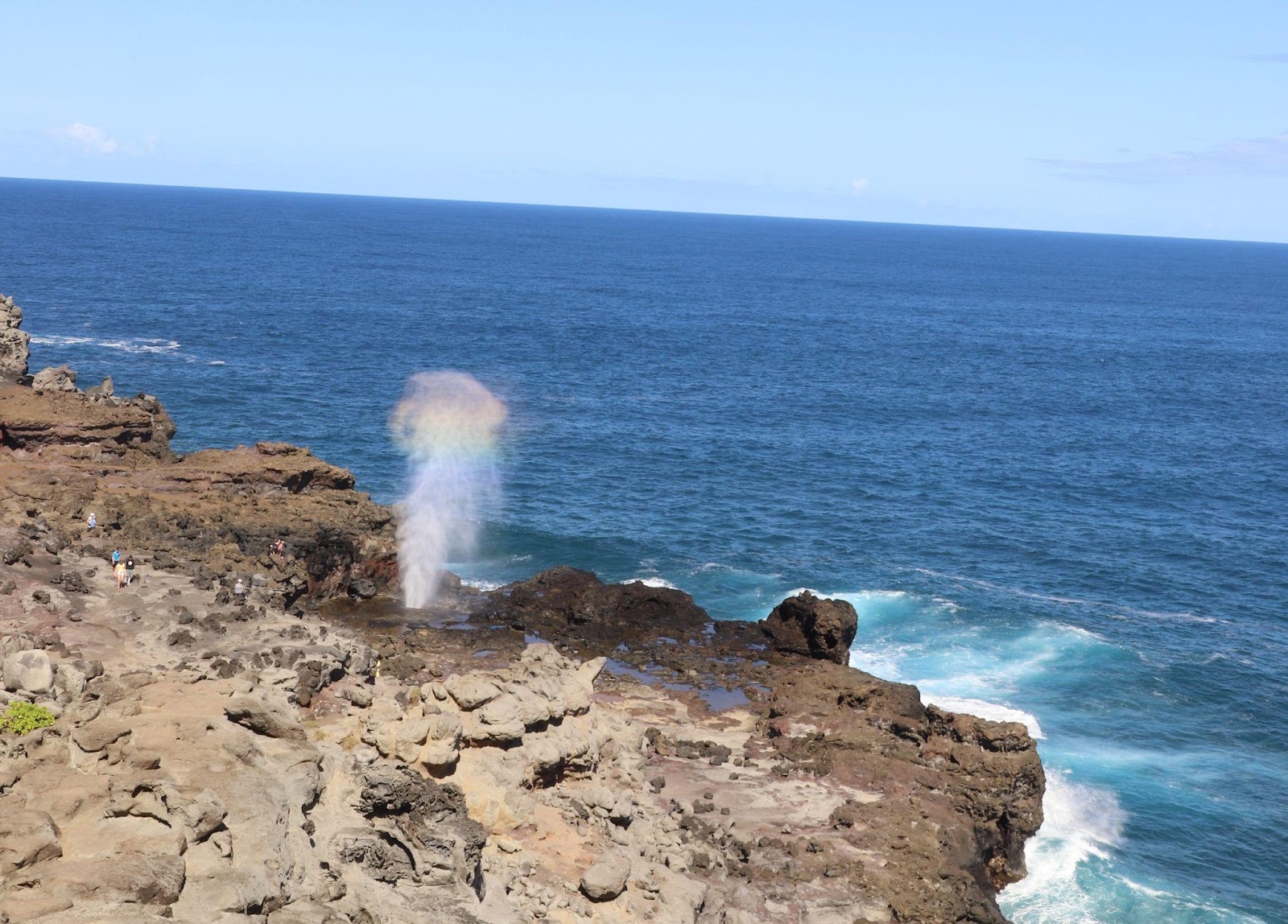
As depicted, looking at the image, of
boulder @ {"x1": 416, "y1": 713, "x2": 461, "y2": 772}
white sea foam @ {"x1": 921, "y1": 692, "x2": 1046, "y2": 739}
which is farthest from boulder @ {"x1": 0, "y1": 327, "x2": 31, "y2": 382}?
white sea foam @ {"x1": 921, "y1": 692, "x2": 1046, "y2": 739}

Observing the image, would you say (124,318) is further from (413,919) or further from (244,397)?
(413,919)

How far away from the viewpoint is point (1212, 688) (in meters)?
60.4

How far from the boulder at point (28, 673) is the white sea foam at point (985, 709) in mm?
37647

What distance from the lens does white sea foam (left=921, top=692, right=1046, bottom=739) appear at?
54531mm

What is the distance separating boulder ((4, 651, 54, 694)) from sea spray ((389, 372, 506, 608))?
28757 millimetres

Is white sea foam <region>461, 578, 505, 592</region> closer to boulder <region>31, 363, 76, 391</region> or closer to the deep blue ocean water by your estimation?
the deep blue ocean water

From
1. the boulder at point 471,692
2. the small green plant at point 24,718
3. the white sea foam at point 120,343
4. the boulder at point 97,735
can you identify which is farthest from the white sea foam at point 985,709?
the white sea foam at point 120,343

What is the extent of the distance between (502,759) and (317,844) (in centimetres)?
791

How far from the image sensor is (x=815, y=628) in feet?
175

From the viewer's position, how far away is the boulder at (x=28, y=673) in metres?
28.0

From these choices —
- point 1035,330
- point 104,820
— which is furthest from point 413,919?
point 1035,330

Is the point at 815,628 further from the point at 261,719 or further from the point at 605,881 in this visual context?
the point at 261,719

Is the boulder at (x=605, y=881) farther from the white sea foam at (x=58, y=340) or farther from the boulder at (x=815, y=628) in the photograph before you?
the white sea foam at (x=58, y=340)

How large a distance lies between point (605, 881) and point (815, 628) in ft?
86.6
